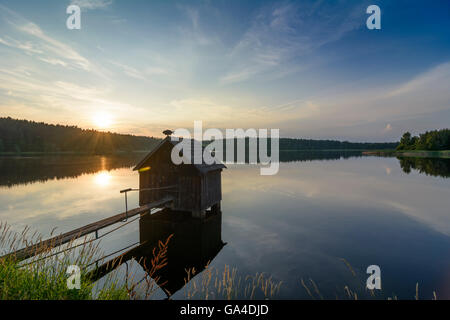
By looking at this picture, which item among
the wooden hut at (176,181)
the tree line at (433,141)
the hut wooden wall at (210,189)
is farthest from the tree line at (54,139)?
the tree line at (433,141)

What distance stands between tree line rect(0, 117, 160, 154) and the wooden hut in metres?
134

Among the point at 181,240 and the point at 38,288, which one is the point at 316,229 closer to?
the point at 181,240

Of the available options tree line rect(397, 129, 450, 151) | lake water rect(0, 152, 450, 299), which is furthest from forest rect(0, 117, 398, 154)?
tree line rect(397, 129, 450, 151)

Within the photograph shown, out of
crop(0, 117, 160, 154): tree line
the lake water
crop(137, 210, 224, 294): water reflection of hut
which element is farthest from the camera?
crop(0, 117, 160, 154): tree line

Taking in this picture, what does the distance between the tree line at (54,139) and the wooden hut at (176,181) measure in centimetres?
13421

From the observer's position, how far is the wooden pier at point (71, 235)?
606 cm

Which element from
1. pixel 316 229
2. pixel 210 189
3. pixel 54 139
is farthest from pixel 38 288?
pixel 54 139

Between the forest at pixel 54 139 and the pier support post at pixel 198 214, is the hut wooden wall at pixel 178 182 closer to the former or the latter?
the pier support post at pixel 198 214

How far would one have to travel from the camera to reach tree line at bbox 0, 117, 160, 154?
111 m

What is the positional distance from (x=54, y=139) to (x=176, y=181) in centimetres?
16148

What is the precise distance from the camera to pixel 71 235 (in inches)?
323

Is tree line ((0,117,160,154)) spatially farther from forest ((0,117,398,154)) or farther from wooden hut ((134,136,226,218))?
wooden hut ((134,136,226,218))

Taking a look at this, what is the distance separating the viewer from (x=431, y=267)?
9555 millimetres

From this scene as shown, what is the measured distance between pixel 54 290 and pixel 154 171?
10837 millimetres
